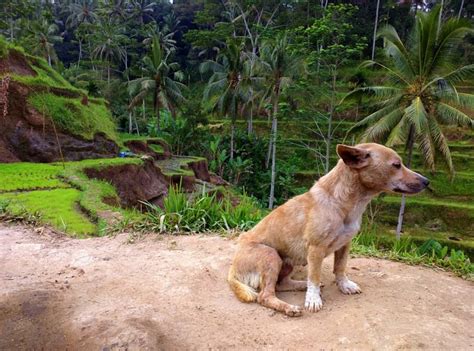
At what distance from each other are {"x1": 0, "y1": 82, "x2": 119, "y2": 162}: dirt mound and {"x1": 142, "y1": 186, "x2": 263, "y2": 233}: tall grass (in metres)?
11.4

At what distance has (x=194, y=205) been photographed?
6906 mm

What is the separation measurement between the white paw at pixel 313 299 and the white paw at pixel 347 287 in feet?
1.23

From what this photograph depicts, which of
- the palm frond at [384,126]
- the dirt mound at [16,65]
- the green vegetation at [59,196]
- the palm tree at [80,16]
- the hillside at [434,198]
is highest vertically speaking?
the palm tree at [80,16]

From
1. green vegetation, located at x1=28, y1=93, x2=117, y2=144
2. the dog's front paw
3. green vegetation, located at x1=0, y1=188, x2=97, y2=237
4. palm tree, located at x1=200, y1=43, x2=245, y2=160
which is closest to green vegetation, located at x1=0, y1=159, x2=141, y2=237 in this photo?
green vegetation, located at x1=0, y1=188, x2=97, y2=237

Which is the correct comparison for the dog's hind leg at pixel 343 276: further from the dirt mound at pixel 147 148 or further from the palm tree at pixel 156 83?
the palm tree at pixel 156 83

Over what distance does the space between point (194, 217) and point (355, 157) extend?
143 inches

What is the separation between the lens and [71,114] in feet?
61.4

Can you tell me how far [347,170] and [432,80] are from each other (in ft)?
46.7

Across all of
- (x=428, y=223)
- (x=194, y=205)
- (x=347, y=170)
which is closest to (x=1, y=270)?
(x=194, y=205)

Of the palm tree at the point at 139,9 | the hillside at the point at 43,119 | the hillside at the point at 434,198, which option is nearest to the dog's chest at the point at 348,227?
the hillside at the point at 43,119

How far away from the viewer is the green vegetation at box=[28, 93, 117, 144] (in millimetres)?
17456

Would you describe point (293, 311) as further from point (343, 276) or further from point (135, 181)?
point (135, 181)

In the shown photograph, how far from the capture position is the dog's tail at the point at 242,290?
389 centimetres

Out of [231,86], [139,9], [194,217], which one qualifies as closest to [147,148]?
[231,86]
